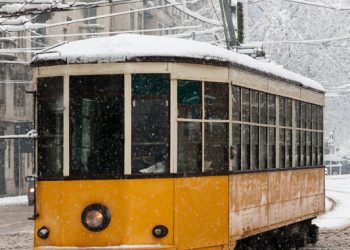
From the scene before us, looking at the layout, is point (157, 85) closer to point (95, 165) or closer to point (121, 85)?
point (121, 85)

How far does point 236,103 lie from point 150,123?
4.92 ft

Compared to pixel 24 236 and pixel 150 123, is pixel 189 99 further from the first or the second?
pixel 24 236

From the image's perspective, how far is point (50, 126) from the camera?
11.1m

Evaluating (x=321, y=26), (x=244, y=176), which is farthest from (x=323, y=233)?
(x=321, y=26)

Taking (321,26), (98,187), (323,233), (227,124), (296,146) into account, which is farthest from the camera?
(321,26)

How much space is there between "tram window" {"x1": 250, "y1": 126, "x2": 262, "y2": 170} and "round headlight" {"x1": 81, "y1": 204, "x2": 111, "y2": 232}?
2663mm

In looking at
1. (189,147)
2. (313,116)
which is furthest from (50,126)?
(313,116)

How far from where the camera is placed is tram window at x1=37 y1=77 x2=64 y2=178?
10953mm

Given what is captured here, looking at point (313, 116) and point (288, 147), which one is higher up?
point (313, 116)

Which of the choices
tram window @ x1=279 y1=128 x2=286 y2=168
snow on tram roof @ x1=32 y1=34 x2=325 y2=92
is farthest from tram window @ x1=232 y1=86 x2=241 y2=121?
tram window @ x1=279 y1=128 x2=286 y2=168

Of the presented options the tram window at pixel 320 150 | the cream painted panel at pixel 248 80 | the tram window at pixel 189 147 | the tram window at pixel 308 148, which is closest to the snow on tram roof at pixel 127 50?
the cream painted panel at pixel 248 80

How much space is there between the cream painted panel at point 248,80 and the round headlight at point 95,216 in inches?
89.8

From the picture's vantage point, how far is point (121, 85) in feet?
35.0

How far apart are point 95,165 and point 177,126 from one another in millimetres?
1020
